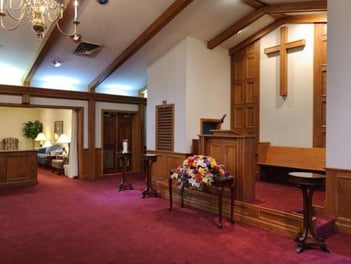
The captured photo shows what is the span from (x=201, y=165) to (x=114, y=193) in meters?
2.66

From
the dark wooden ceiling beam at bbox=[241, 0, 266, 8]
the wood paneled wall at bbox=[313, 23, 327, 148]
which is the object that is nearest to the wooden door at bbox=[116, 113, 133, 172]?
the dark wooden ceiling beam at bbox=[241, 0, 266, 8]

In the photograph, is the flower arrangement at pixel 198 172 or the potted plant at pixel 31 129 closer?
the flower arrangement at pixel 198 172

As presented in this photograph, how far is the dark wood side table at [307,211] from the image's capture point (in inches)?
124

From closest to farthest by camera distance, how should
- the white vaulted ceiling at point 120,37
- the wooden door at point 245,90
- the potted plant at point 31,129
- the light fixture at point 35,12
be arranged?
the light fixture at point 35,12 → the white vaulted ceiling at point 120,37 → the wooden door at point 245,90 → the potted plant at point 31,129

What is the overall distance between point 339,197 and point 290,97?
2855 mm

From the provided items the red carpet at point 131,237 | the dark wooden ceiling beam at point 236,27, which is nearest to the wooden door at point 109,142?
the red carpet at point 131,237

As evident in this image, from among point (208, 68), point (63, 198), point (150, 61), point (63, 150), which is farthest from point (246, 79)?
point (63, 150)

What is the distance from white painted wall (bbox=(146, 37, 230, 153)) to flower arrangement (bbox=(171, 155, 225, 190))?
1904 mm

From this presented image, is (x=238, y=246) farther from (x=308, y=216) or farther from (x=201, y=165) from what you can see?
(x=201, y=165)

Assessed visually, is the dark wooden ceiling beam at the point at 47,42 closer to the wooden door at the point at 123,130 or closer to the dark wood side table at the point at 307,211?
the wooden door at the point at 123,130

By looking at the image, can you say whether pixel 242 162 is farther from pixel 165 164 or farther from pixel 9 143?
pixel 9 143

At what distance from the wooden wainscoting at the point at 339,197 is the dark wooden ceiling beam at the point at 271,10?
303cm

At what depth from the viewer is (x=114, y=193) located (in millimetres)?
6035

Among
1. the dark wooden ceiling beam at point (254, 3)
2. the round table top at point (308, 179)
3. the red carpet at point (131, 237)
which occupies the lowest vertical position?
the red carpet at point (131, 237)
